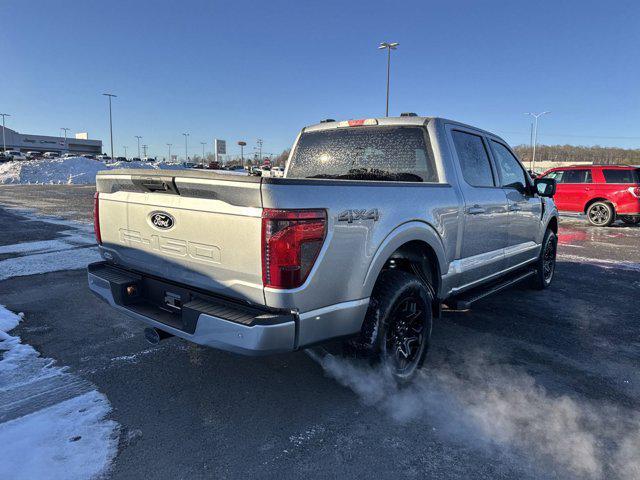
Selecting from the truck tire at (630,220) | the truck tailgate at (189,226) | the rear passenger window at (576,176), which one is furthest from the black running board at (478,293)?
the truck tire at (630,220)

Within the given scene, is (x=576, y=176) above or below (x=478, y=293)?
above

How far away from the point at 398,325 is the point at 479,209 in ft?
4.95

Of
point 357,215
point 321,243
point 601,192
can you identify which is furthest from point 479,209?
point 601,192

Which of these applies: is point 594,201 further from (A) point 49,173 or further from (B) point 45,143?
(B) point 45,143

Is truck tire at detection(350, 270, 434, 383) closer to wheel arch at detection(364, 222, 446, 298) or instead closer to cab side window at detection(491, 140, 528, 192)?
wheel arch at detection(364, 222, 446, 298)

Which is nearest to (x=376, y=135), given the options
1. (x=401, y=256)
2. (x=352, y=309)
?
(x=401, y=256)

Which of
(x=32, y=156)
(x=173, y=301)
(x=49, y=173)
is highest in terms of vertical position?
(x=32, y=156)

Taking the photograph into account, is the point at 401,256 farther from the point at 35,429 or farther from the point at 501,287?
the point at 35,429

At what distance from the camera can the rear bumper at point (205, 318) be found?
2.42m

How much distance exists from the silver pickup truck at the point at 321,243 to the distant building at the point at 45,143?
435 ft

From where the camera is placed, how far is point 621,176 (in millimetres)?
13703

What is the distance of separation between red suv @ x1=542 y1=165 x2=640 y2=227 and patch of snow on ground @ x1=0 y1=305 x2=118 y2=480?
14388 millimetres

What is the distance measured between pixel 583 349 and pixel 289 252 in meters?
3.21

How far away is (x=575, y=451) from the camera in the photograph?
8.51 feet
